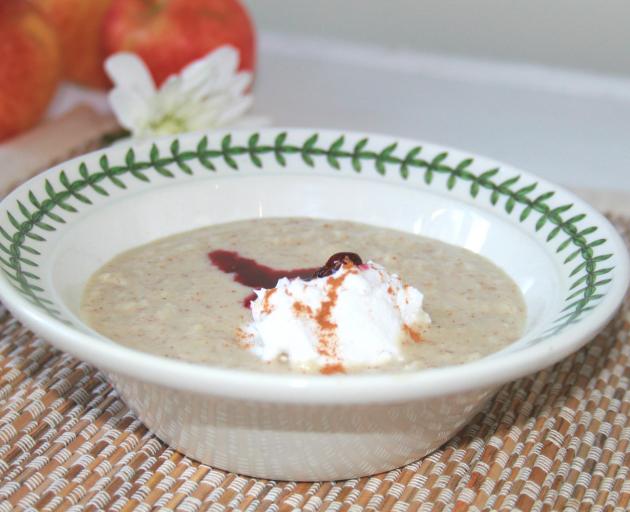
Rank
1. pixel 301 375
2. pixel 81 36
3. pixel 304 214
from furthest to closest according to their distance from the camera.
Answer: pixel 81 36 → pixel 304 214 → pixel 301 375

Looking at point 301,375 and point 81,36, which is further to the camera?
point 81,36

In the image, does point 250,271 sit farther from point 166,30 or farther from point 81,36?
point 81,36

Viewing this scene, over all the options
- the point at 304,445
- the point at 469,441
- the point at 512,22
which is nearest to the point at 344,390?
the point at 304,445

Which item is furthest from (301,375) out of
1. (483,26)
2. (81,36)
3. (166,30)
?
(483,26)

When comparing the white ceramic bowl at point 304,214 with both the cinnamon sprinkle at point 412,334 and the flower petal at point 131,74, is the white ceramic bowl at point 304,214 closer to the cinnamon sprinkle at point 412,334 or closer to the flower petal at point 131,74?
the cinnamon sprinkle at point 412,334

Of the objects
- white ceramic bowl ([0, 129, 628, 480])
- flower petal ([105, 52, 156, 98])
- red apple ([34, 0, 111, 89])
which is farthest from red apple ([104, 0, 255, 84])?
white ceramic bowl ([0, 129, 628, 480])

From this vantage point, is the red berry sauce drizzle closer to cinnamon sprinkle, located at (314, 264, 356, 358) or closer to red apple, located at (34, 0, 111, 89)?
cinnamon sprinkle, located at (314, 264, 356, 358)

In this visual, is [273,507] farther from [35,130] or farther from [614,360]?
[35,130]
